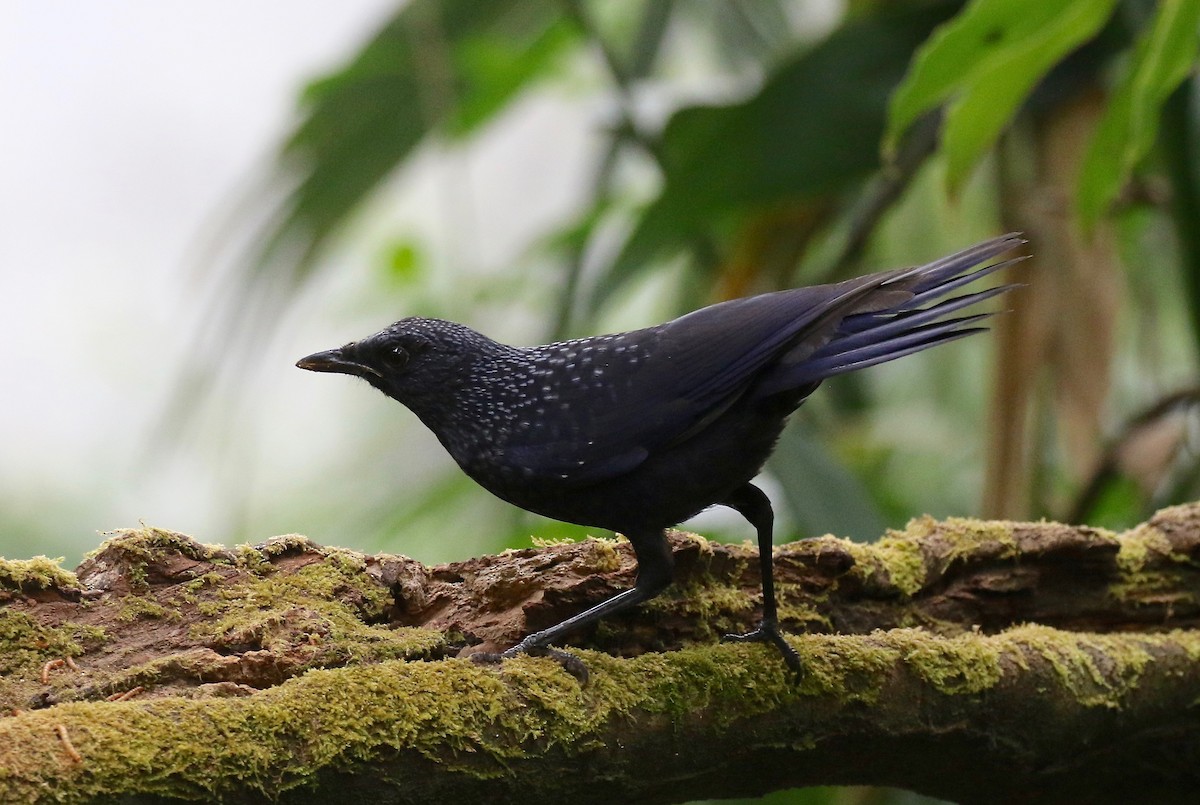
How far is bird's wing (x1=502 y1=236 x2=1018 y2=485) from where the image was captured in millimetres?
2170

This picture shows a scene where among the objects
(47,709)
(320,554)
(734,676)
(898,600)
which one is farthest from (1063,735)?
(47,709)

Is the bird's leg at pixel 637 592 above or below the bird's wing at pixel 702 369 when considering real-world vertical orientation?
below

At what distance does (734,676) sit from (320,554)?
79 cm

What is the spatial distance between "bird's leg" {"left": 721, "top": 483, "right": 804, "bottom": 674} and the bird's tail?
0.29 meters

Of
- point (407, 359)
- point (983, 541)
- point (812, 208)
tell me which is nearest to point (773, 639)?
point (983, 541)

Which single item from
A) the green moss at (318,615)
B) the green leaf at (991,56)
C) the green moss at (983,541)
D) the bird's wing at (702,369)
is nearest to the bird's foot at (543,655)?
the green moss at (318,615)

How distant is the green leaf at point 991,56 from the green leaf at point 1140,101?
0.45ft

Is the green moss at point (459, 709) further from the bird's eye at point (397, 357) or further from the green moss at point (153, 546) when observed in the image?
the bird's eye at point (397, 357)

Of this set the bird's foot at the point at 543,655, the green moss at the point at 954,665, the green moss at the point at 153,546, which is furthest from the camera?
the green moss at the point at 954,665

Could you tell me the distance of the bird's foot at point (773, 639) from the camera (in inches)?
80.4

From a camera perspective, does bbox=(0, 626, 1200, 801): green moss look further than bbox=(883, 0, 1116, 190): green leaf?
No

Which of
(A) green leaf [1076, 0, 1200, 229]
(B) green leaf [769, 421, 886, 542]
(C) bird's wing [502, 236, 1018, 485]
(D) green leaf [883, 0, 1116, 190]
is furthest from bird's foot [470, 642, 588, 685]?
(A) green leaf [1076, 0, 1200, 229]

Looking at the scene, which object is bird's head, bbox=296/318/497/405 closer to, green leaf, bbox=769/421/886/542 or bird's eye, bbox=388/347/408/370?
bird's eye, bbox=388/347/408/370

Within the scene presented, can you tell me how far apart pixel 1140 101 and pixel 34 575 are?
245 cm
